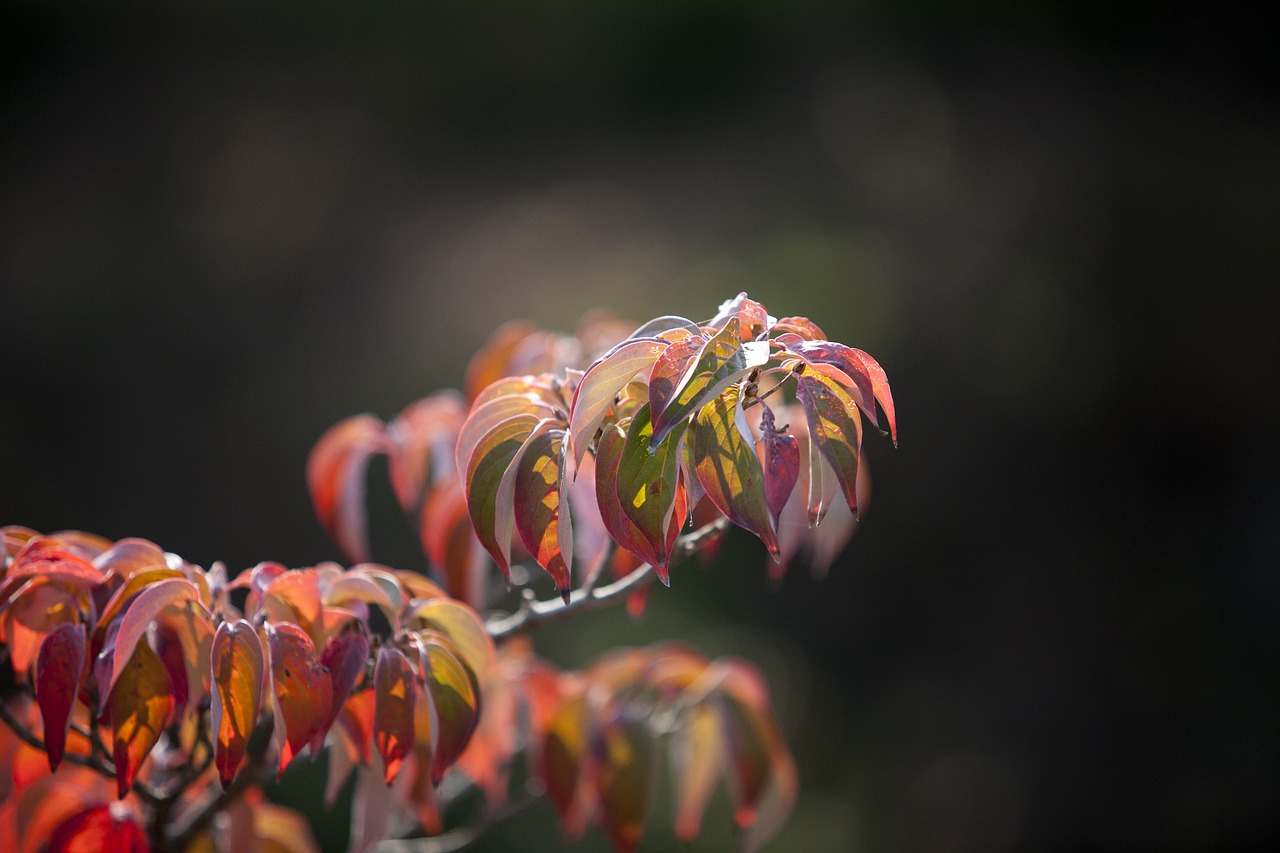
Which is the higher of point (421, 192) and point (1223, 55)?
point (1223, 55)

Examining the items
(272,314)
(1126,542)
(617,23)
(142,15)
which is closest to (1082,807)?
(1126,542)

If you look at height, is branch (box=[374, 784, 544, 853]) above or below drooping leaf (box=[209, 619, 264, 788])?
below

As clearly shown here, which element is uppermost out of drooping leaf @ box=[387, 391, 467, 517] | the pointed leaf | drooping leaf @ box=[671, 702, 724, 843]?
the pointed leaf

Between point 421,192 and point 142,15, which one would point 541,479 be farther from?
point 142,15

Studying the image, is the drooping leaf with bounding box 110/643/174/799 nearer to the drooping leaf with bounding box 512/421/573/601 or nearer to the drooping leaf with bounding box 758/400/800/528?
the drooping leaf with bounding box 512/421/573/601

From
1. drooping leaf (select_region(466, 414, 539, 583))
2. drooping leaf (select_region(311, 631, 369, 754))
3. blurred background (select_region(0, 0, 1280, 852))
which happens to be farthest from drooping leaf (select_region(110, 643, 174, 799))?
blurred background (select_region(0, 0, 1280, 852))

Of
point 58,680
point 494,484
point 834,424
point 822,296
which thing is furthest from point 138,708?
point 822,296
